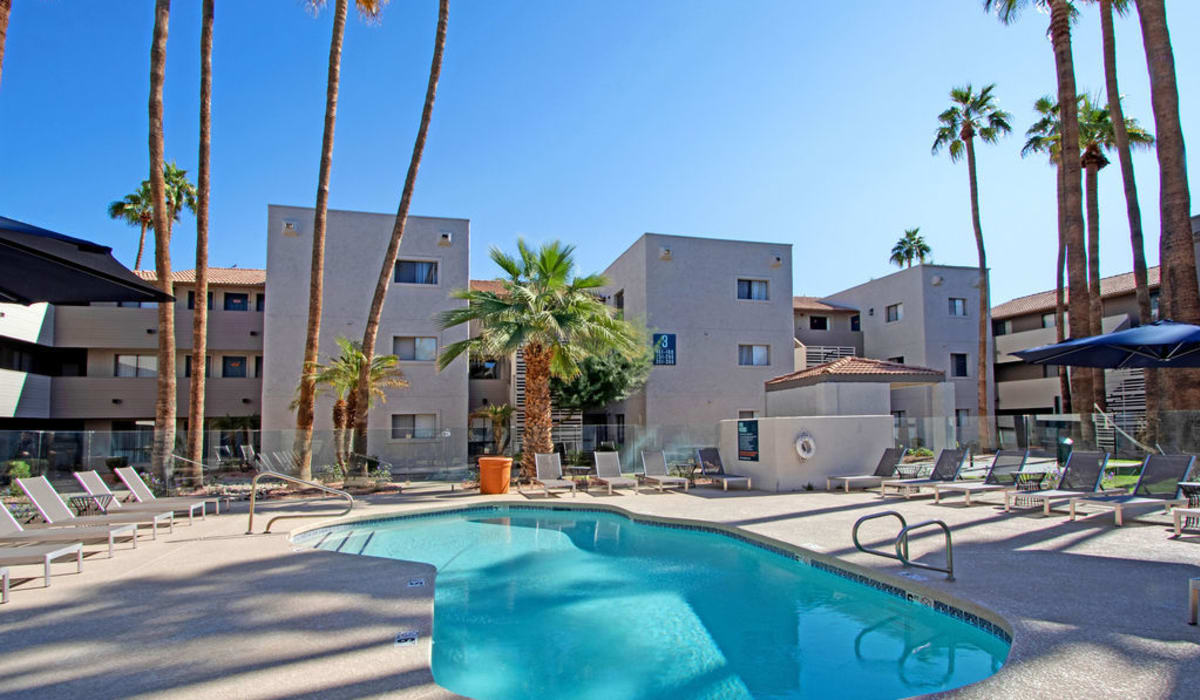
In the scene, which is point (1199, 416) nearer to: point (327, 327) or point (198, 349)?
point (198, 349)

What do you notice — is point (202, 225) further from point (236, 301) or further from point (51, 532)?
point (236, 301)

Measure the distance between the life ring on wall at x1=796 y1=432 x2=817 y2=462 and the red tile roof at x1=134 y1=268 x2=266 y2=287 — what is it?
2177cm

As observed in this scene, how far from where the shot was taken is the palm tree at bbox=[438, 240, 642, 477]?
16.2 metres

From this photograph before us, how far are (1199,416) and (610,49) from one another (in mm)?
13651

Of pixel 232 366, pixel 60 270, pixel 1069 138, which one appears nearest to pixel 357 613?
pixel 60 270

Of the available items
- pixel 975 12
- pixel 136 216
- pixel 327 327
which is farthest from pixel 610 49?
pixel 136 216

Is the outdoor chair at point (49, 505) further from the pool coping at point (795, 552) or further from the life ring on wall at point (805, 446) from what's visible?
the life ring on wall at point (805, 446)

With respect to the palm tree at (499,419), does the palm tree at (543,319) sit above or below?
above

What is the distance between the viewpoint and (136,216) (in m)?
33.8

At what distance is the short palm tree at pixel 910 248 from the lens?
4319 centimetres

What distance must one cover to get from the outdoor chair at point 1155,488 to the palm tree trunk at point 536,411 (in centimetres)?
1104

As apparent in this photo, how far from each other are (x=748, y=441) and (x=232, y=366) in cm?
2157

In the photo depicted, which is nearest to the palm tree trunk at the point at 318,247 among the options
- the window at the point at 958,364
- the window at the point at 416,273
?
the window at the point at 416,273

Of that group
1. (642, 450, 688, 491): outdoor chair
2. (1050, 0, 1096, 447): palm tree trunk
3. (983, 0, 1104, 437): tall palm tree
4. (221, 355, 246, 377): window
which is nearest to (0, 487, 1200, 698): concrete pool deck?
(642, 450, 688, 491): outdoor chair
